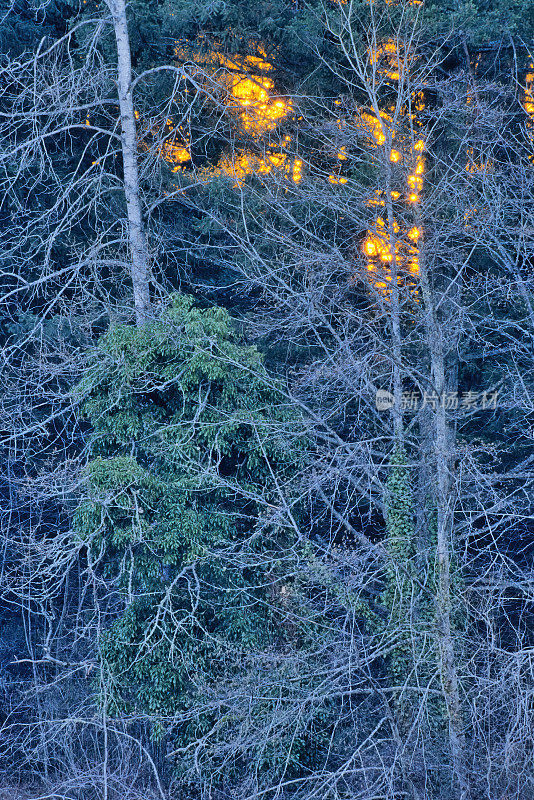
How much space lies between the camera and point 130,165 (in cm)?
1217

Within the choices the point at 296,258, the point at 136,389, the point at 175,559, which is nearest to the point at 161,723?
the point at 175,559

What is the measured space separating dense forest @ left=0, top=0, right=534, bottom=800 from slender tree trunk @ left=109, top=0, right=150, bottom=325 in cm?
4

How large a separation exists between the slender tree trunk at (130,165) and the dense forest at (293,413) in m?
0.04

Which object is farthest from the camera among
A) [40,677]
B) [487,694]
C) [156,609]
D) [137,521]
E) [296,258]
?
[40,677]

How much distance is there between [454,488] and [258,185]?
5.63 m

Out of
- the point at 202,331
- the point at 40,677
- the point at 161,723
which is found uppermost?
the point at 202,331

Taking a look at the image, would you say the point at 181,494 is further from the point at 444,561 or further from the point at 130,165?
the point at 130,165

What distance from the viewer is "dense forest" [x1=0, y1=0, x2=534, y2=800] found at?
977 centimetres

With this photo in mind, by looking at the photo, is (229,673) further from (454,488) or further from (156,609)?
(454,488)

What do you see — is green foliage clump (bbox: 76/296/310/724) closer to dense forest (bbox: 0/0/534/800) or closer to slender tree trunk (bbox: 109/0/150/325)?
dense forest (bbox: 0/0/534/800)

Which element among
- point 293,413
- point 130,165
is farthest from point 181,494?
point 130,165

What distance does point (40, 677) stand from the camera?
14000 millimetres

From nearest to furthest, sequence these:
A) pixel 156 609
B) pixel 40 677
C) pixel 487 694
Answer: pixel 487 694 < pixel 156 609 < pixel 40 677

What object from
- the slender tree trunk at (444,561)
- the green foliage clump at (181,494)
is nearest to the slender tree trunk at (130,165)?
the green foliage clump at (181,494)
